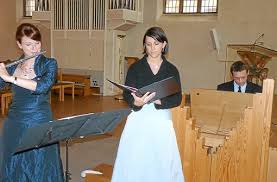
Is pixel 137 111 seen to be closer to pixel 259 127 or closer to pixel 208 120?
pixel 208 120

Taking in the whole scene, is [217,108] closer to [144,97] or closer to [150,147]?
[150,147]

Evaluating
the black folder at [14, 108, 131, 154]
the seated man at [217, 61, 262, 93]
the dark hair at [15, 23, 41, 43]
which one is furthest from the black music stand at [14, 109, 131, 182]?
the seated man at [217, 61, 262, 93]

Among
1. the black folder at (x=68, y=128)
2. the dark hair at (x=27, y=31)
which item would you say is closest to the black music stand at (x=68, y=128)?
the black folder at (x=68, y=128)

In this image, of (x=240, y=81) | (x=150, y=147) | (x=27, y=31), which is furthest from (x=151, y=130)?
(x=240, y=81)

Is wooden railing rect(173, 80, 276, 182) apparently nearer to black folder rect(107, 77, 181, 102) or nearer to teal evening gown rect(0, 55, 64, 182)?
black folder rect(107, 77, 181, 102)

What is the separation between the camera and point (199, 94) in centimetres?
249

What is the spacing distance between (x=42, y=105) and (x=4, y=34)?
33.6ft

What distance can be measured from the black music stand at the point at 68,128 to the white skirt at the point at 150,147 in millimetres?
142

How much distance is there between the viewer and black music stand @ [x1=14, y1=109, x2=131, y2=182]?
173 centimetres

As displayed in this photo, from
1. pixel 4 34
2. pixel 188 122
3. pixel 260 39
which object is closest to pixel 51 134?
pixel 188 122

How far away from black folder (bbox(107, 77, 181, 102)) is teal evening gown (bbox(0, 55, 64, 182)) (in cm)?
55

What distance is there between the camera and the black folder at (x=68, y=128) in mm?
1725

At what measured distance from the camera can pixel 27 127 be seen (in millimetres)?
2135

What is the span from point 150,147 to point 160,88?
0.46 metres
